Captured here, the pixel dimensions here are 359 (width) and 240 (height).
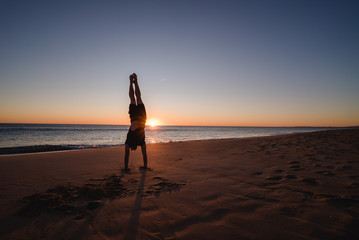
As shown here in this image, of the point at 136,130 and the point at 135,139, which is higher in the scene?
the point at 136,130

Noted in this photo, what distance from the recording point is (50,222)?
209 centimetres

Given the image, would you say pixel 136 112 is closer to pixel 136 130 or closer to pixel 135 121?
pixel 135 121

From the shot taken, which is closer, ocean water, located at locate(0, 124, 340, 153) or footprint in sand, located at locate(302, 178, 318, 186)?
footprint in sand, located at locate(302, 178, 318, 186)

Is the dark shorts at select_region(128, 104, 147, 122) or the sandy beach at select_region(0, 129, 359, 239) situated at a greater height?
the dark shorts at select_region(128, 104, 147, 122)

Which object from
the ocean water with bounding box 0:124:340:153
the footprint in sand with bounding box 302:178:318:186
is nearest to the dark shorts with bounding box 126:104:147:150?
the footprint in sand with bounding box 302:178:318:186

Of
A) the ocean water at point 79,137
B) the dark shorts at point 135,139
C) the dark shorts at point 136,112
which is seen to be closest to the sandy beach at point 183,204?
the dark shorts at point 135,139

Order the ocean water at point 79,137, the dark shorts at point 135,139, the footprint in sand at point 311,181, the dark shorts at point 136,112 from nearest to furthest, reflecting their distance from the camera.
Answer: the footprint in sand at point 311,181 < the dark shorts at point 135,139 < the dark shorts at point 136,112 < the ocean water at point 79,137

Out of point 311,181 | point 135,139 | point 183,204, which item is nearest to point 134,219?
point 183,204

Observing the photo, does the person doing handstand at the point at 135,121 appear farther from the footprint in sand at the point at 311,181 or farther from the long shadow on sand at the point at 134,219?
the footprint in sand at the point at 311,181

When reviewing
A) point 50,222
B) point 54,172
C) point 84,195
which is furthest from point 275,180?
point 54,172

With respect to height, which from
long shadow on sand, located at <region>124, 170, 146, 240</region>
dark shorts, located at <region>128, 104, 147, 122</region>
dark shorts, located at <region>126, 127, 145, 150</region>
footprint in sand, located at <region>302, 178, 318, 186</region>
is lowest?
long shadow on sand, located at <region>124, 170, 146, 240</region>

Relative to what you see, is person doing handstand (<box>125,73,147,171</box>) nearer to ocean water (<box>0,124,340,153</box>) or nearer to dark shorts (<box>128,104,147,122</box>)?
dark shorts (<box>128,104,147,122</box>)

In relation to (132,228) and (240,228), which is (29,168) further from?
(240,228)

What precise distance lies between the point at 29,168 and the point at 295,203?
6.02 m
